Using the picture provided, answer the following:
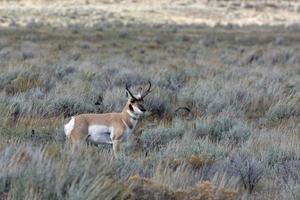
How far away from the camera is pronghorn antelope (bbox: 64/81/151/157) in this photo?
8.01 meters

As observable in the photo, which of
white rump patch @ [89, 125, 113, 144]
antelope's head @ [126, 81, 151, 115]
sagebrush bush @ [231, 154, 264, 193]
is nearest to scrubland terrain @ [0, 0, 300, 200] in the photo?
sagebrush bush @ [231, 154, 264, 193]

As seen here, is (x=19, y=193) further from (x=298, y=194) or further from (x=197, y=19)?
(x=197, y=19)

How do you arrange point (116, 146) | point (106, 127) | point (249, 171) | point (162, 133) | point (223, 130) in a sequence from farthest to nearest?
point (223, 130) → point (162, 133) → point (106, 127) → point (116, 146) → point (249, 171)

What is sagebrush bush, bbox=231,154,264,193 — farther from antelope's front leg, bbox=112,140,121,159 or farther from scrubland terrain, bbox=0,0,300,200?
antelope's front leg, bbox=112,140,121,159

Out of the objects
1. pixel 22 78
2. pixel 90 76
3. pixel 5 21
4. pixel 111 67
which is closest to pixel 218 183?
pixel 22 78

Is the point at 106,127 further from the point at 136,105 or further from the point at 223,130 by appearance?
the point at 223,130

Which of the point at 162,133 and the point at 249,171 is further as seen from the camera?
the point at 162,133

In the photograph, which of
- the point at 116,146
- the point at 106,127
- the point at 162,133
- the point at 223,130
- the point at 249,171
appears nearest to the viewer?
the point at 249,171

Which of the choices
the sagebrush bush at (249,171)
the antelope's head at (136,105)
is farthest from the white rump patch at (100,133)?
the sagebrush bush at (249,171)

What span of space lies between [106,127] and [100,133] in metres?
0.11

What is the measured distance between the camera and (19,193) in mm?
4918

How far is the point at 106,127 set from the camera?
8.07 meters

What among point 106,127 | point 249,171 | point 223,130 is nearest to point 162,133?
point 223,130

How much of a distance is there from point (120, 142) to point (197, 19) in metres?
57.8
